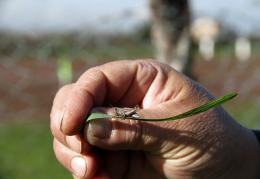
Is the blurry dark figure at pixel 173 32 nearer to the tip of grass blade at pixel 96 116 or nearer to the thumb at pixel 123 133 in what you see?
the thumb at pixel 123 133

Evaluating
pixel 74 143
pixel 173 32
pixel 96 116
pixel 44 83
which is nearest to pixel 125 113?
pixel 96 116

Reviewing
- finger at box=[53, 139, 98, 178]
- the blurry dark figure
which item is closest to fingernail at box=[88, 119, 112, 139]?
finger at box=[53, 139, 98, 178]

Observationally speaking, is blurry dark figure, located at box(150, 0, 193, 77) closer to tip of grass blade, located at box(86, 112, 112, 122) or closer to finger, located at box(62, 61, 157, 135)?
finger, located at box(62, 61, 157, 135)

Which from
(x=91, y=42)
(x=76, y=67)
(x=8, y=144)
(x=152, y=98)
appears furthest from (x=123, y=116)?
(x=76, y=67)

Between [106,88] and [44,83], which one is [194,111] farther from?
[44,83]

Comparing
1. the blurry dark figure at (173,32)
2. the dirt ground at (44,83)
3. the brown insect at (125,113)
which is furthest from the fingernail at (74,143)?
the dirt ground at (44,83)

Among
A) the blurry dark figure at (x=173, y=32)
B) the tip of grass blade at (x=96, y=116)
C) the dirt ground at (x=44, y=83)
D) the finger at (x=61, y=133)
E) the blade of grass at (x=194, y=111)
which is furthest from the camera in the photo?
the dirt ground at (x=44, y=83)

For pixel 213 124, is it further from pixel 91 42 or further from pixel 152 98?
pixel 91 42
